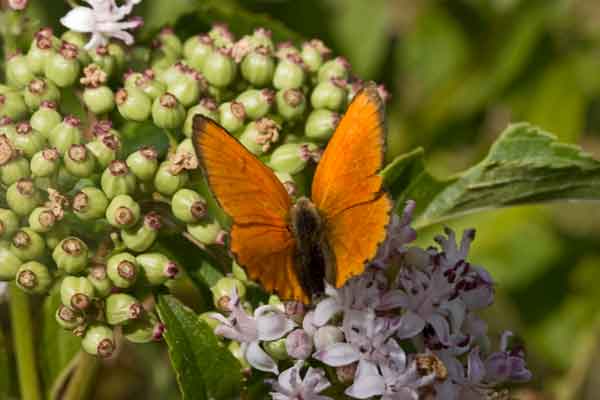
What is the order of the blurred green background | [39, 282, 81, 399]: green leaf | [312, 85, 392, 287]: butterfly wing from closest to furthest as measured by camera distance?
1. [312, 85, 392, 287]: butterfly wing
2. [39, 282, 81, 399]: green leaf
3. the blurred green background

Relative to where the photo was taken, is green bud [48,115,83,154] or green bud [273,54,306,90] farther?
green bud [273,54,306,90]

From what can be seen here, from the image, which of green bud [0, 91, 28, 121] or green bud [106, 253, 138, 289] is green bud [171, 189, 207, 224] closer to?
green bud [106, 253, 138, 289]

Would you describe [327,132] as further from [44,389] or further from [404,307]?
[44,389]

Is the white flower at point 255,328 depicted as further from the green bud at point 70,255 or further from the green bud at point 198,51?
the green bud at point 198,51

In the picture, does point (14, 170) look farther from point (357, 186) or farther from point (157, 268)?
point (357, 186)

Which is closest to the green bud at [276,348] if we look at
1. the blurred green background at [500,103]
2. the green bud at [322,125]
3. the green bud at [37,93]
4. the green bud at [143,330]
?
the green bud at [143,330]

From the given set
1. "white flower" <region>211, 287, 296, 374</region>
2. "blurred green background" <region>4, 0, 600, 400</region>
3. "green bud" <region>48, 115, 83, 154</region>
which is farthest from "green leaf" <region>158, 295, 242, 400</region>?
"blurred green background" <region>4, 0, 600, 400</region>

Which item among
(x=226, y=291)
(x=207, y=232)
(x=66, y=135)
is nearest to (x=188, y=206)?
(x=207, y=232)
